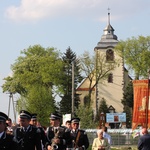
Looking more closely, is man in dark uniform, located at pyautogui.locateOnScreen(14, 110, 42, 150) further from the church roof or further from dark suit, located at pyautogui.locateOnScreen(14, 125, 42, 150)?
the church roof

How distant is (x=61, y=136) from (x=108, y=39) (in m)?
105

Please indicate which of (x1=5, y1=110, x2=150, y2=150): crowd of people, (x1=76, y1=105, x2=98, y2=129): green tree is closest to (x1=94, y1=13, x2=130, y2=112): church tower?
(x1=76, y1=105, x2=98, y2=129): green tree

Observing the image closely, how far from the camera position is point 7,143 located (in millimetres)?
9219

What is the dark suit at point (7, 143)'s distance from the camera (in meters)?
9.19

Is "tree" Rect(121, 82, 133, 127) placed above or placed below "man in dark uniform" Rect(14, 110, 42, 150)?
above

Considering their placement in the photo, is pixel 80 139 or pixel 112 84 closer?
pixel 80 139

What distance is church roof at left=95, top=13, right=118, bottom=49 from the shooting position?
11456cm

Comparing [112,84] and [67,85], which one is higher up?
[112,84]

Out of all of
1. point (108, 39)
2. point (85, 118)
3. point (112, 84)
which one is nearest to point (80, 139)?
point (85, 118)

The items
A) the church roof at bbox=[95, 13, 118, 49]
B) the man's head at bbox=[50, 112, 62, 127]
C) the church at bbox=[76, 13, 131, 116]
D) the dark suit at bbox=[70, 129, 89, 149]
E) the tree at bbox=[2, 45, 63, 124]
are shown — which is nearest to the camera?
the man's head at bbox=[50, 112, 62, 127]

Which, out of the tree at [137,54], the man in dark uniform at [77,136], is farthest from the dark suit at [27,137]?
the tree at [137,54]

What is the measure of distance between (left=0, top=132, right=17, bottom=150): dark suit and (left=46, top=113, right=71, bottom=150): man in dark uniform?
14.3 feet

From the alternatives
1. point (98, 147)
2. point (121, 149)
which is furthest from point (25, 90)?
point (98, 147)

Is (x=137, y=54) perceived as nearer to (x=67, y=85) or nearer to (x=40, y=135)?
(x=67, y=85)
